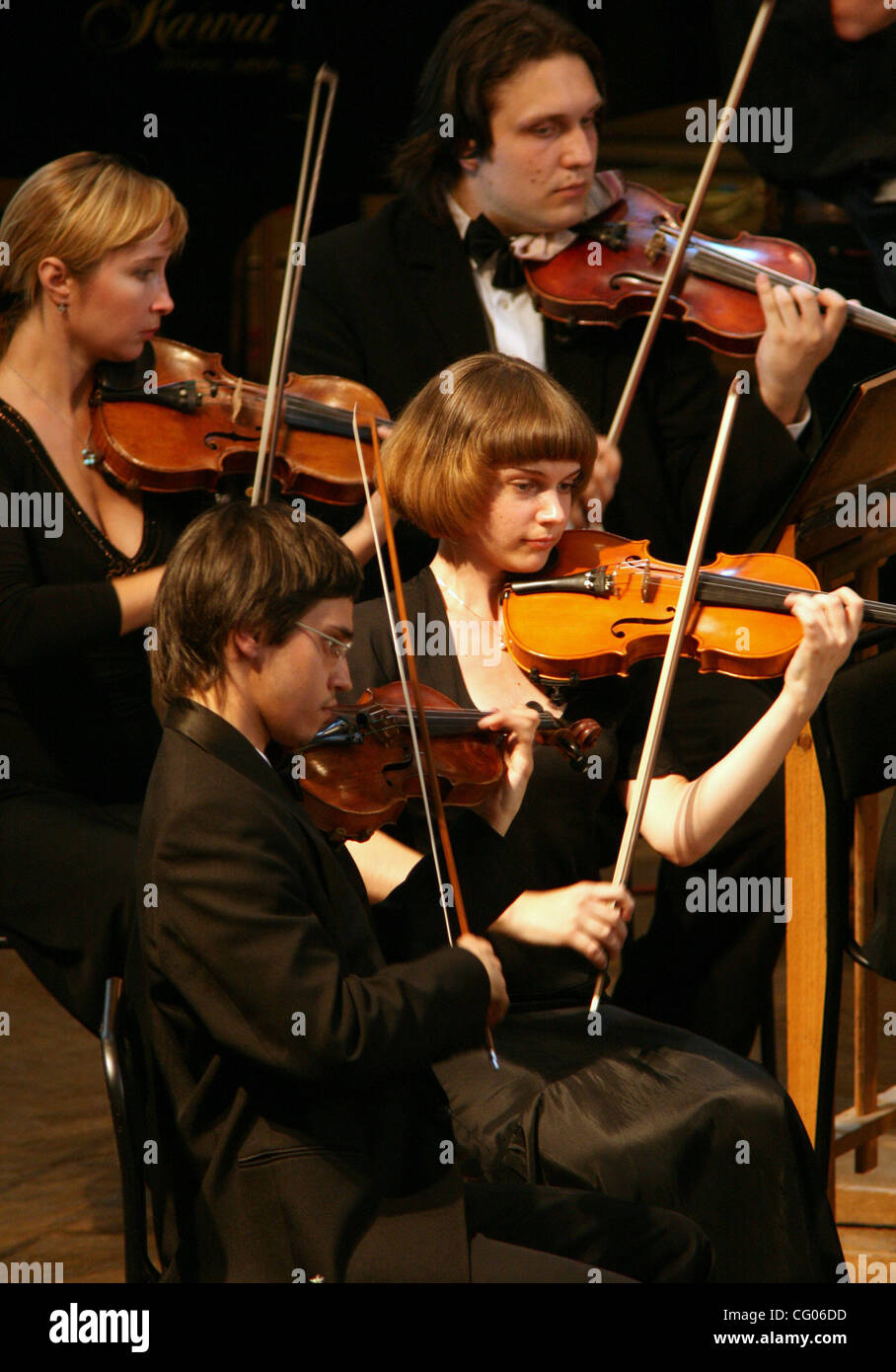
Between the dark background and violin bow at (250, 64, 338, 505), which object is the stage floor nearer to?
violin bow at (250, 64, 338, 505)

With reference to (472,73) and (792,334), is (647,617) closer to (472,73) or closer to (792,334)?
(792,334)

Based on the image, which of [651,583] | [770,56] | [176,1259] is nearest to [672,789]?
[651,583]

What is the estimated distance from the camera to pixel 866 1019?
8.03ft

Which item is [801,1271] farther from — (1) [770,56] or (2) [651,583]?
(1) [770,56]

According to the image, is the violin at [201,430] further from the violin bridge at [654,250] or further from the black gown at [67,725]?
the violin bridge at [654,250]

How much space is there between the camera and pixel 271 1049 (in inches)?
50.1

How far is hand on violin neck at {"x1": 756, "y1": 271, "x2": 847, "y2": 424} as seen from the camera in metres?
2.22

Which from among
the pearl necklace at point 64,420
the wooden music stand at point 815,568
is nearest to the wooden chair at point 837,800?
the wooden music stand at point 815,568

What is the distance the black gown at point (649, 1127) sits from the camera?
5.16ft

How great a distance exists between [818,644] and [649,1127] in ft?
1.67

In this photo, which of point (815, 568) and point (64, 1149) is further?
point (64, 1149)

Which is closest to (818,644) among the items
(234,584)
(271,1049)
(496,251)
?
(234,584)

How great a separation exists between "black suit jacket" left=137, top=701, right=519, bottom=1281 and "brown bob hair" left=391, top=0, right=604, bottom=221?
1351mm

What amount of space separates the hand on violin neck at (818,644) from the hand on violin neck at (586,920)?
308mm
